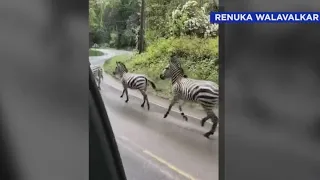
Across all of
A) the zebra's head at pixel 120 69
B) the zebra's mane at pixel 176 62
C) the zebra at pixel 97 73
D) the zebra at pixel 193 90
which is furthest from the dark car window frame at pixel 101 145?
the zebra's mane at pixel 176 62

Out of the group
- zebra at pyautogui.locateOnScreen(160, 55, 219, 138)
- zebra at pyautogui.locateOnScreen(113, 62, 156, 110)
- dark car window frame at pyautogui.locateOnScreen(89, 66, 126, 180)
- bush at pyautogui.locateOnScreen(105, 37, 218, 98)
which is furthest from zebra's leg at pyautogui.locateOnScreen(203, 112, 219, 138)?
dark car window frame at pyautogui.locateOnScreen(89, 66, 126, 180)

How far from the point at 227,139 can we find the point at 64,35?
3.57 ft

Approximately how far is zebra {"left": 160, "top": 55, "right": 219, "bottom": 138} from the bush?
29 mm

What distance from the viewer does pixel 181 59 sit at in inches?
81.4

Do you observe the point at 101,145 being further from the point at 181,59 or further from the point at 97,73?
the point at 181,59

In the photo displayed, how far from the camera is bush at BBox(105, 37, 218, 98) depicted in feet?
6.70

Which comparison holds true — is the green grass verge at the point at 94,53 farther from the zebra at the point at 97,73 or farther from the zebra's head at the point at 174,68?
the zebra's head at the point at 174,68

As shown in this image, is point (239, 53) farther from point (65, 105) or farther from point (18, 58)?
point (18, 58)

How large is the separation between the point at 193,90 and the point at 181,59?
192 millimetres

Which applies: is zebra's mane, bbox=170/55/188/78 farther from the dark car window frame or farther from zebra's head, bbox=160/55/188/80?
the dark car window frame

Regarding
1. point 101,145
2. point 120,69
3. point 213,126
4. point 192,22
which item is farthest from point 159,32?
point 101,145

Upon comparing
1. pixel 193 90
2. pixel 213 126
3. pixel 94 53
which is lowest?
pixel 213 126

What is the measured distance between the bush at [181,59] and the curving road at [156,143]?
128mm

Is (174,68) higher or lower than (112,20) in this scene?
lower
